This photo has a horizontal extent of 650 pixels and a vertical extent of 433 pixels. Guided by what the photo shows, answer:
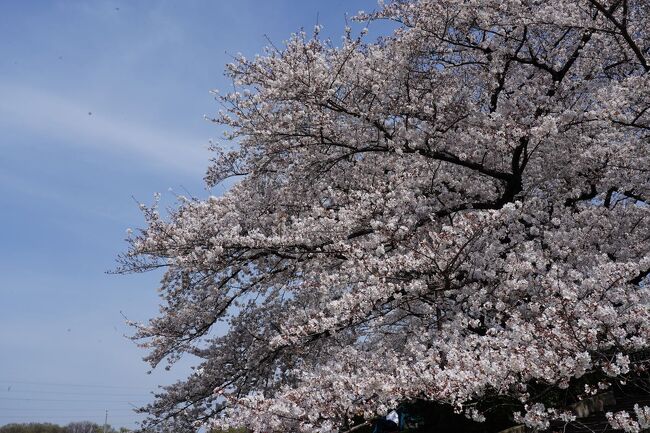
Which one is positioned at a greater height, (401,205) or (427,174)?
(427,174)

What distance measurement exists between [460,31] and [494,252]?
4.55m

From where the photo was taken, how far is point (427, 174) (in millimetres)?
9688

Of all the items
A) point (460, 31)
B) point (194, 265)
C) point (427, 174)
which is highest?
point (460, 31)

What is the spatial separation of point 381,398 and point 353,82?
6300 millimetres

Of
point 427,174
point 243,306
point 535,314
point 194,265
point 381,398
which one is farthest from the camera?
point 243,306

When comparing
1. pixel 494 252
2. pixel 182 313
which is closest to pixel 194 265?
pixel 182 313

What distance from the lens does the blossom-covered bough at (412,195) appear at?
7.73 m

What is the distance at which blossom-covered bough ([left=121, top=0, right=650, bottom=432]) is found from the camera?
7730mm

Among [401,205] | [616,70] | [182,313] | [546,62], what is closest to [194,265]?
[182,313]

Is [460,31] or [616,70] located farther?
[616,70]

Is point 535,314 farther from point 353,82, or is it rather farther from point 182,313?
point 182,313

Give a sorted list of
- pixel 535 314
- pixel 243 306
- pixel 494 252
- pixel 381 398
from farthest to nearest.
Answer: pixel 243 306
pixel 494 252
pixel 535 314
pixel 381 398

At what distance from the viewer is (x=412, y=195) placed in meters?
9.06

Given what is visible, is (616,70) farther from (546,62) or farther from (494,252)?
(494,252)
